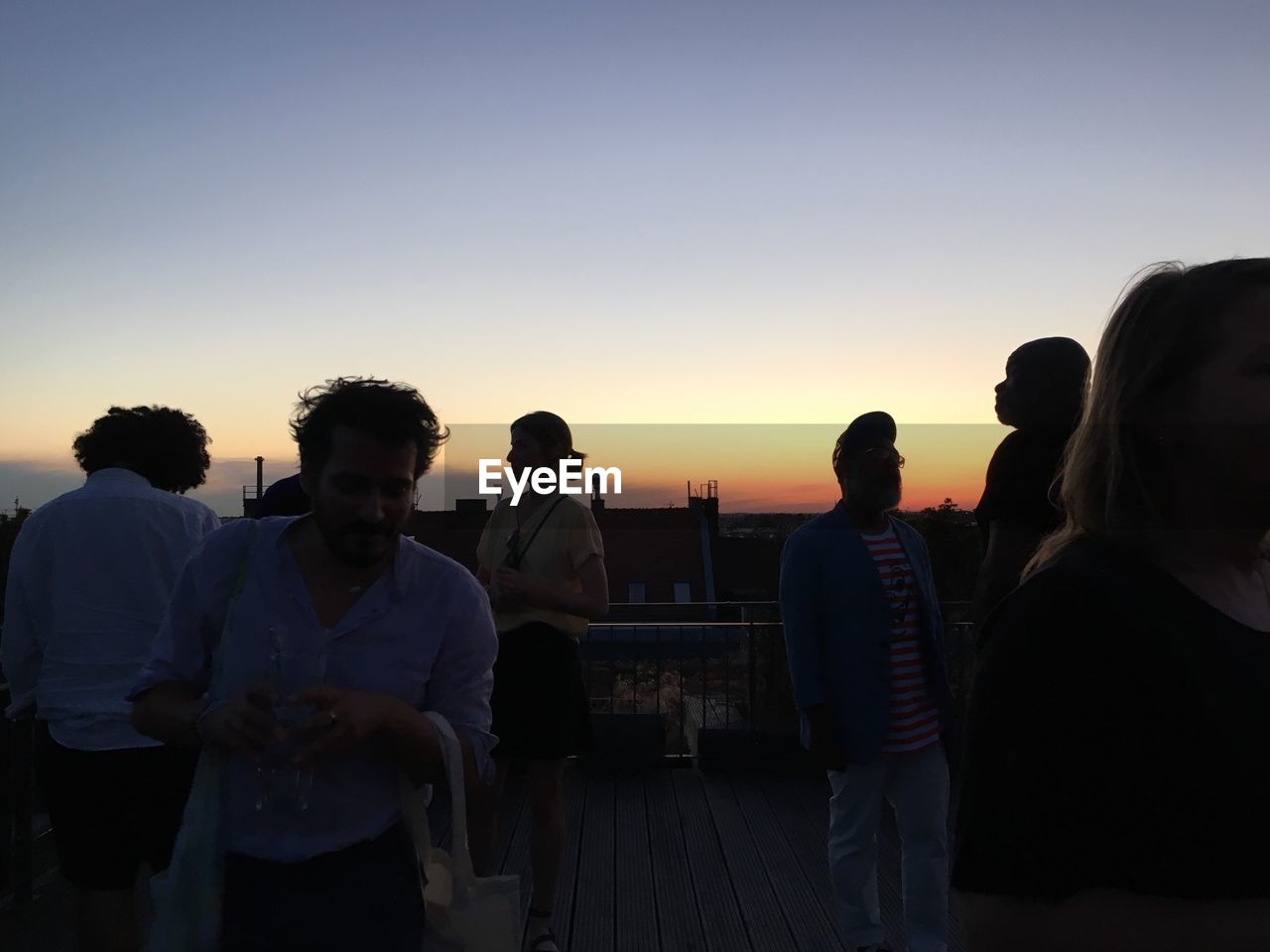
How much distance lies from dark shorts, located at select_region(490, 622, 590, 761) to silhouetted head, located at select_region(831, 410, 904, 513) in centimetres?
118

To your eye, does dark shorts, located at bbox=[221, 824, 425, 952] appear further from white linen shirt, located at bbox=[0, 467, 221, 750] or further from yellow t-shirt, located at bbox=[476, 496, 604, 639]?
yellow t-shirt, located at bbox=[476, 496, 604, 639]

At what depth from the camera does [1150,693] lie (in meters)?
0.94

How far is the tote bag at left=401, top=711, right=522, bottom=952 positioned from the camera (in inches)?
68.7

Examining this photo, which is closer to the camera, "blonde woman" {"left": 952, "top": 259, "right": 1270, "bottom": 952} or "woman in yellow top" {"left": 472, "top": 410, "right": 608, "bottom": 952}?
"blonde woman" {"left": 952, "top": 259, "right": 1270, "bottom": 952}

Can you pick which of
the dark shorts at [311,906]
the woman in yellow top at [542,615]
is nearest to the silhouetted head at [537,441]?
the woman in yellow top at [542,615]

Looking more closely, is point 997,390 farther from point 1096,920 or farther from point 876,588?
point 1096,920

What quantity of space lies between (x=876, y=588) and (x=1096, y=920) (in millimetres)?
2358

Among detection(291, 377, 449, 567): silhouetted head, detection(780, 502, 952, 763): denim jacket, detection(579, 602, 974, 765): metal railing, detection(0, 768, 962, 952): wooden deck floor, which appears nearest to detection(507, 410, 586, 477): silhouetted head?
detection(780, 502, 952, 763): denim jacket

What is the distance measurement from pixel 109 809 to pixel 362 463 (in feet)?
5.61

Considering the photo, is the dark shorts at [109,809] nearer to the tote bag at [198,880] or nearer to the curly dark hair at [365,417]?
the tote bag at [198,880]

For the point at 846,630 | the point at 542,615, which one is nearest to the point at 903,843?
the point at 846,630

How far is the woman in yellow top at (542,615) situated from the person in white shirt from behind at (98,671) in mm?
1037

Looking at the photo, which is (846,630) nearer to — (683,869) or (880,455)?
(880,455)

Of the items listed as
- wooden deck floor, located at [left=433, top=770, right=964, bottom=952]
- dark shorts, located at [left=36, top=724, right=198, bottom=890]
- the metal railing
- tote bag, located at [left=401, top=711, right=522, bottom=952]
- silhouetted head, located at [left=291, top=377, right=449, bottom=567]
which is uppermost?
silhouetted head, located at [left=291, top=377, right=449, bottom=567]
